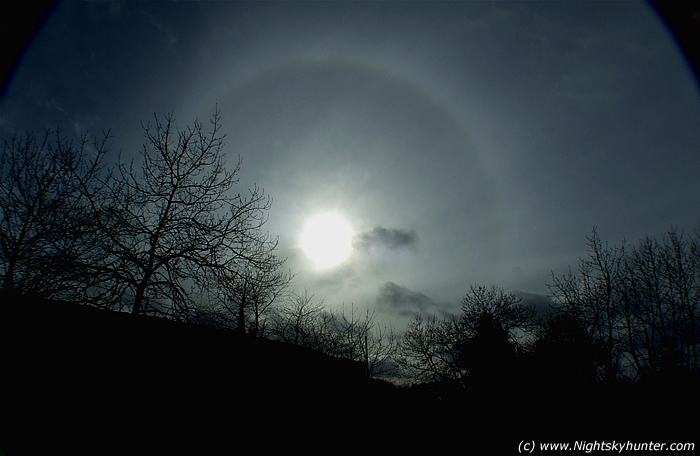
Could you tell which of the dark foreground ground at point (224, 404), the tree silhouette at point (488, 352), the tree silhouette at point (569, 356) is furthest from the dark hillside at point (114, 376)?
the tree silhouette at point (488, 352)

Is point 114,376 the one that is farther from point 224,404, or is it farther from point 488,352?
point 488,352

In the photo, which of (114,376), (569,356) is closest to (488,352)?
(569,356)

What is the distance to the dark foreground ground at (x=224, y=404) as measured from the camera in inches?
147

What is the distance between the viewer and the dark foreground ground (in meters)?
3.73

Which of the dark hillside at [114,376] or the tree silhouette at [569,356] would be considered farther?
the tree silhouette at [569,356]

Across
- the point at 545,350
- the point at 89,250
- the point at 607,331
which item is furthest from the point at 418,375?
the point at 89,250

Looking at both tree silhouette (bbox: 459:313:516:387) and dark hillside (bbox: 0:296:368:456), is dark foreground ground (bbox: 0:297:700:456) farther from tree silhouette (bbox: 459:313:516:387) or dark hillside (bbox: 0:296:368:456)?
tree silhouette (bbox: 459:313:516:387)

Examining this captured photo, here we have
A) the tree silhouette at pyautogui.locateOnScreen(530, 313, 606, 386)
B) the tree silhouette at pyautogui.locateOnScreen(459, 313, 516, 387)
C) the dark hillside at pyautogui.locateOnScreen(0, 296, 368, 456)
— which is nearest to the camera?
the dark hillside at pyautogui.locateOnScreen(0, 296, 368, 456)

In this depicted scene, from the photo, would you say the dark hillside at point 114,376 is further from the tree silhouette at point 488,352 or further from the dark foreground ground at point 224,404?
the tree silhouette at point 488,352

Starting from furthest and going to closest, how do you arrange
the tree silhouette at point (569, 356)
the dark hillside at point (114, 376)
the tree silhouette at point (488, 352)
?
1. the tree silhouette at point (488, 352)
2. the tree silhouette at point (569, 356)
3. the dark hillside at point (114, 376)

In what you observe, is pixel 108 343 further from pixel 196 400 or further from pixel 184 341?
pixel 196 400

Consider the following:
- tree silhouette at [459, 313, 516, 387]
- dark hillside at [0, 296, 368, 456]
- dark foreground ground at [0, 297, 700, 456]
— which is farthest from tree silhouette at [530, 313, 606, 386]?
dark hillside at [0, 296, 368, 456]

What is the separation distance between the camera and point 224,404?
515 centimetres

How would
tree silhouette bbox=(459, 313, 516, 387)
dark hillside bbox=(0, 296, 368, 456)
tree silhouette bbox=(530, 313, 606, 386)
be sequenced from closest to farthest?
1. dark hillside bbox=(0, 296, 368, 456)
2. tree silhouette bbox=(530, 313, 606, 386)
3. tree silhouette bbox=(459, 313, 516, 387)
